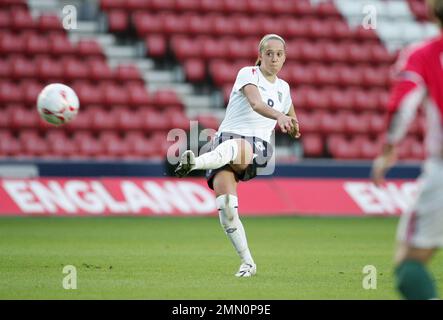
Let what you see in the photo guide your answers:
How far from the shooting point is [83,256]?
9.88m

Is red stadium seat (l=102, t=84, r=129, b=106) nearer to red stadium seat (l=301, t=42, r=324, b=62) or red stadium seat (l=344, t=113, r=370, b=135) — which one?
red stadium seat (l=301, t=42, r=324, b=62)

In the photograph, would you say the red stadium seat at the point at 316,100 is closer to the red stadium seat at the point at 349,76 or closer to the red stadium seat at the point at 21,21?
the red stadium seat at the point at 349,76

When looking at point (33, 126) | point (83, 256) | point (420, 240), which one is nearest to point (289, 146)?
point (33, 126)

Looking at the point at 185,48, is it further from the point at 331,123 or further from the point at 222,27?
the point at 331,123

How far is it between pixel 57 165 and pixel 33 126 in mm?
3327

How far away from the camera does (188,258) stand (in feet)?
32.1

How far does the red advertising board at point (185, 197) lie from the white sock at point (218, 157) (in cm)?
810

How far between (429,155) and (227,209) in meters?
3.59

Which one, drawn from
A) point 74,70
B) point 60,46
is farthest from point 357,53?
point 60,46

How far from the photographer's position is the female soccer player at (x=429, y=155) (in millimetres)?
4773

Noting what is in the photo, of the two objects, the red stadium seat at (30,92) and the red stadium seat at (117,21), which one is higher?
the red stadium seat at (117,21)

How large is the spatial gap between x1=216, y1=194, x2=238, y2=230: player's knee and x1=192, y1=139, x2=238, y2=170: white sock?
0.32 metres

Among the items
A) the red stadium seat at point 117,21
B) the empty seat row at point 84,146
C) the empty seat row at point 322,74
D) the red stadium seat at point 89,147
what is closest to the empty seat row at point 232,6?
the red stadium seat at point 117,21
